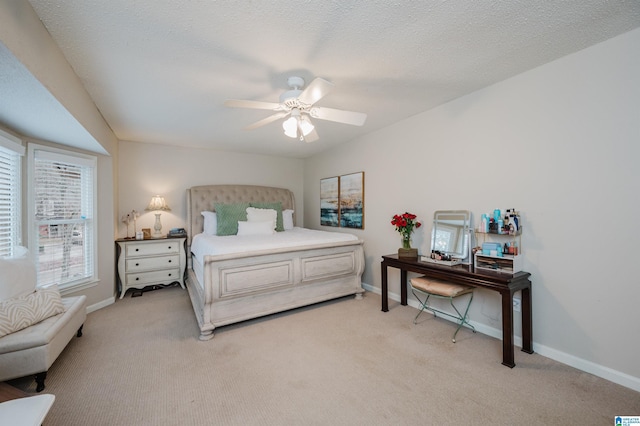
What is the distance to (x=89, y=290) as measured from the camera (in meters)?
3.28

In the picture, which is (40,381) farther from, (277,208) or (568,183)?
(568,183)

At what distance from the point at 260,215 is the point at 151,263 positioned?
175 cm

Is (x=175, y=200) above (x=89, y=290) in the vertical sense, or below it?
above

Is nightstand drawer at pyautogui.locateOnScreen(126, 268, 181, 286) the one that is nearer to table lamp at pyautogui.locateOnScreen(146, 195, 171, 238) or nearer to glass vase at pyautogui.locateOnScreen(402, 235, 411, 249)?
table lamp at pyautogui.locateOnScreen(146, 195, 171, 238)

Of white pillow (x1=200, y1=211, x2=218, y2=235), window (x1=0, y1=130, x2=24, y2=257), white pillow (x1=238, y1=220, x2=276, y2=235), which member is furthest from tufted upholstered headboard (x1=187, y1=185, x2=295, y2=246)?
window (x1=0, y1=130, x2=24, y2=257)

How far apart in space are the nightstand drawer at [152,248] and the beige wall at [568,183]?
3895mm

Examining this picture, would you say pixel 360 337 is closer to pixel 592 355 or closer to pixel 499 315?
pixel 499 315

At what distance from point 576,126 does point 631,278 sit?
1.16 m

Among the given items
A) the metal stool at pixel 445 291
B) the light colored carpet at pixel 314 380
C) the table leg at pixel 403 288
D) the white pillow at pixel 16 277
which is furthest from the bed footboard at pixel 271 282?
the white pillow at pixel 16 277

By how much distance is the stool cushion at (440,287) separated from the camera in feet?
8.24

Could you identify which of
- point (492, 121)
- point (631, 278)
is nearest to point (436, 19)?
point (492, 121)

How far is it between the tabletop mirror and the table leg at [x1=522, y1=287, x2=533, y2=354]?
0.58 meters

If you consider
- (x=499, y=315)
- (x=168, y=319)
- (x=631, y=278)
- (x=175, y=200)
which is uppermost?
(x=175, y=200)

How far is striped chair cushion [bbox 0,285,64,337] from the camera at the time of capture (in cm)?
183
